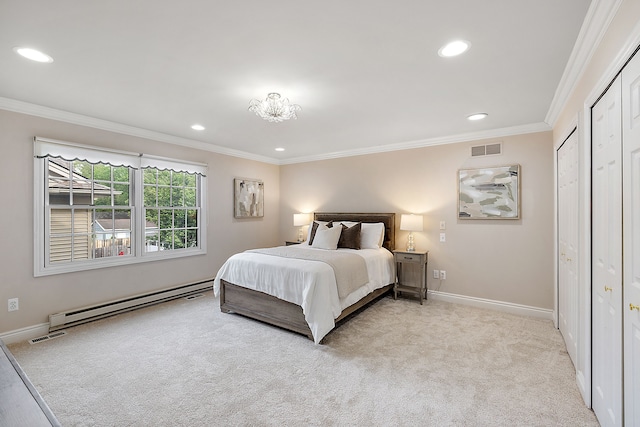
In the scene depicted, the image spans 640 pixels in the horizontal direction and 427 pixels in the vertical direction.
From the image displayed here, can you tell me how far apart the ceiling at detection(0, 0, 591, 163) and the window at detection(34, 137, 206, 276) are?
641 mm

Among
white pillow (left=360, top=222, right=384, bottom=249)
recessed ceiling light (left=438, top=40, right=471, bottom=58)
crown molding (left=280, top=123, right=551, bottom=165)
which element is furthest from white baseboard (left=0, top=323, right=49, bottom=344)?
recessed ceiling light (left=438, top=40, right=471, bottom=58)

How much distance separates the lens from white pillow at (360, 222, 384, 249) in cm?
452

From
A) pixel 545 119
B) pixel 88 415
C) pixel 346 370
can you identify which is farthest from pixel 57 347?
pixel 545 119

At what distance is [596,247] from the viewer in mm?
1883

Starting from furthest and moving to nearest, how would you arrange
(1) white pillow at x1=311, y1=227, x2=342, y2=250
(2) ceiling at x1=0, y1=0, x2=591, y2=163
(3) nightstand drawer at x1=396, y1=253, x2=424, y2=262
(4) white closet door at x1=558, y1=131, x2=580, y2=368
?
(1) white pillow at x1=311, y1=227, x2=342, y2=250
(3) nightstand drawer at x1=396, y1=253, x2=424, y2=262
(4) white closet door at x1=558, y1=131, x2=580, y2=368
(2) ceiling at x1=0, y1=0, x2=591, y2=163

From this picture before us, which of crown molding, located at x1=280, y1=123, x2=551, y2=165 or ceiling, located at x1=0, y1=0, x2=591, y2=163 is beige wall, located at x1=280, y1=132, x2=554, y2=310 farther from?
ceiling, located at x1=0, y1=0, x2=591, y2=163

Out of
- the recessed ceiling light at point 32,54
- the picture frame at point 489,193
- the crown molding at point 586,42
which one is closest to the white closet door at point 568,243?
the crown molding at point 586,42

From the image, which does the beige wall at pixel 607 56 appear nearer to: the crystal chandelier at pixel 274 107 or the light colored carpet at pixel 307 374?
the light colored carpet at pixel 307 374

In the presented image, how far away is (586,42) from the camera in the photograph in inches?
73.4

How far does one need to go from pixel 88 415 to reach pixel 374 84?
10.7ft

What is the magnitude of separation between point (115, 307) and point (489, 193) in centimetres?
509

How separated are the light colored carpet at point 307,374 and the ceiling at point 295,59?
2460 millimetres

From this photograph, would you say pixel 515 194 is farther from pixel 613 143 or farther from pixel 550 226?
pixel 613 143

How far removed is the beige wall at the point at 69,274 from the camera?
2.99m
